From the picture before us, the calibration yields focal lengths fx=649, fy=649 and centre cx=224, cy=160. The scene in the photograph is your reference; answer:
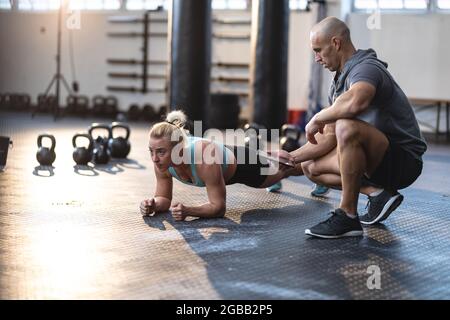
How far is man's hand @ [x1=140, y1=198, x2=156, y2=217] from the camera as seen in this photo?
9.34ft

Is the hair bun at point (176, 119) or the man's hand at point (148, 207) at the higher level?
the hair bun at point (176, 119)

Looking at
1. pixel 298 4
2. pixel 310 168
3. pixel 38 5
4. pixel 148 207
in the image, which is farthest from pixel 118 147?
pixel 38 5

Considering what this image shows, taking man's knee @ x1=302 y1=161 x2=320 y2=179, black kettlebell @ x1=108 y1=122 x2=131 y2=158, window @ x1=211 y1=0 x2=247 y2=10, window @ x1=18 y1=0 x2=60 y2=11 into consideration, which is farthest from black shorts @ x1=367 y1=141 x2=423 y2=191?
window @ x1=18 y1=0 x2=60 y2=11

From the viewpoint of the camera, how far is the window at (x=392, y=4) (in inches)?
324

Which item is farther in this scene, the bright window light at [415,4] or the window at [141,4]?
the window at [141,4]

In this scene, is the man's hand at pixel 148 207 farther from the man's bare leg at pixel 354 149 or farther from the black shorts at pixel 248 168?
the man's bare leg at pixel 354 149

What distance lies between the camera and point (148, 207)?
285 centimetres

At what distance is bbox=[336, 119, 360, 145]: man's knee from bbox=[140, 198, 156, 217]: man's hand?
0.88 meters

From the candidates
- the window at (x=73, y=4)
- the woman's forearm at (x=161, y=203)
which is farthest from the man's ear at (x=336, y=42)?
the window at (x=73, y=4)

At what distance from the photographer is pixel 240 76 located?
927 cm

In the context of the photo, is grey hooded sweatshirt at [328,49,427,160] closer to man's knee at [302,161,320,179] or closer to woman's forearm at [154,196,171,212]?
man's knee at [302,161,320,179]

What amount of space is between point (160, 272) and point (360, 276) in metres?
0.63
